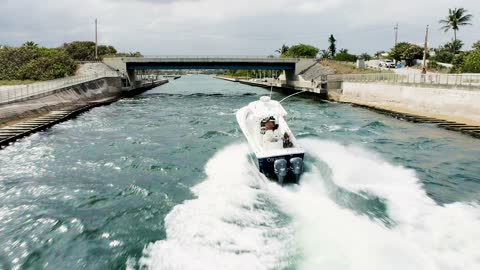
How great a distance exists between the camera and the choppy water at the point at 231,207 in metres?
10.1

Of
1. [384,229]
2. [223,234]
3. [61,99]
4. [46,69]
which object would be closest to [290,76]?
[46,69]

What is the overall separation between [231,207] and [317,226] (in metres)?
3.26

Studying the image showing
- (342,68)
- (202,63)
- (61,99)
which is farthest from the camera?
(342,68)

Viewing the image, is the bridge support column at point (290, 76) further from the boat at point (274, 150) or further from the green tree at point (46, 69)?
the boat at point (274, 150)

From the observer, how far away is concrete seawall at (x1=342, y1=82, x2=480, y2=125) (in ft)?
106

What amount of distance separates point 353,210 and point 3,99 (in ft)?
116

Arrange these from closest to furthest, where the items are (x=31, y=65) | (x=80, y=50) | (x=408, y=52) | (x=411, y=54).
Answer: (x=31, y=65) < (x=411, y=54) < (x=408, y=52) < (x=80, y=50)

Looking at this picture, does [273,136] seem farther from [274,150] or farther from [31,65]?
[31,65]

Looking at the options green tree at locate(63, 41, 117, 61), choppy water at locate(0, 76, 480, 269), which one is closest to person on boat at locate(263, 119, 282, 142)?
choppy water at locate(0, 76, 480, 269)

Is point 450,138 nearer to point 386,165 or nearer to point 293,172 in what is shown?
point 386,165

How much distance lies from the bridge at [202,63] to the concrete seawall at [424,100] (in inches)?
1068

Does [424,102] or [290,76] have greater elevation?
[290,76]

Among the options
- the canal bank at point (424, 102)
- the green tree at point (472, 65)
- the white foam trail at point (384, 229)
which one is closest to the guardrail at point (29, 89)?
the canal bank at point (424, 102)

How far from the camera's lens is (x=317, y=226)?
11469mm
